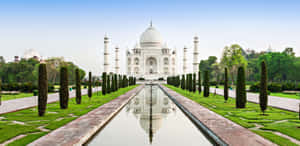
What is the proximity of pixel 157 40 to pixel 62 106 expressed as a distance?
153 ft

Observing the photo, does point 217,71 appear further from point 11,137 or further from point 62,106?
point 11,137

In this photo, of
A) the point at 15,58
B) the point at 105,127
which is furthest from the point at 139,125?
the point at 15,58

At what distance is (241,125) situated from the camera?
19.7 ft

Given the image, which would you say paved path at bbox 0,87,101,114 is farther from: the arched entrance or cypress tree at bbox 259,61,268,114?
the arched entrance

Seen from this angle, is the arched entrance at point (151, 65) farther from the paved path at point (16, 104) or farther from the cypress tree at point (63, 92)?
the cypress tree at point (63, 92)

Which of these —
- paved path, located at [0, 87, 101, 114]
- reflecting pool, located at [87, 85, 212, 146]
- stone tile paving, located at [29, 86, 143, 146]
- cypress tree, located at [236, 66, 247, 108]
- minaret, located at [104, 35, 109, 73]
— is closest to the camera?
stone tile paving, located at [29, 86, 143, 146]

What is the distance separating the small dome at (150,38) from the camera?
54.2 metres

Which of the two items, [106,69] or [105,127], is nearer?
[105,127]

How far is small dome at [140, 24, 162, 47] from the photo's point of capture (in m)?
54.2

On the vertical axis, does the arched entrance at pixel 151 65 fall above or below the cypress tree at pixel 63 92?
above

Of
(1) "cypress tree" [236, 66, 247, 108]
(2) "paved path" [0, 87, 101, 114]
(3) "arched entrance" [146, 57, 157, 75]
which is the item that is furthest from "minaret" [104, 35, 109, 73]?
(1) "cypress tree" [236, 66, 247, 108]

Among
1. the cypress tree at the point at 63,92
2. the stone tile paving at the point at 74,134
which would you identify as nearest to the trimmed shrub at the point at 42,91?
the cypress tree at the point at 63,92

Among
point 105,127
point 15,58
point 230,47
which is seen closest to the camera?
point 105,127

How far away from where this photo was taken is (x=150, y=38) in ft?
178
